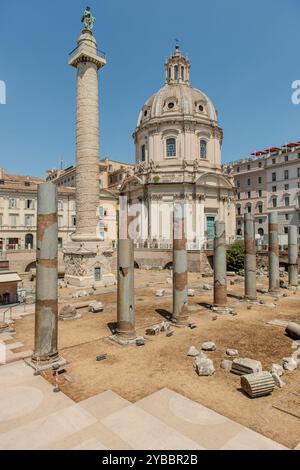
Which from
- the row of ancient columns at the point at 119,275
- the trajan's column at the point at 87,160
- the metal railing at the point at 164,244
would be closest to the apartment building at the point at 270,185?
the metal railing at the point at 164,244

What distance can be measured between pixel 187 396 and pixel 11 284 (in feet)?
51.1

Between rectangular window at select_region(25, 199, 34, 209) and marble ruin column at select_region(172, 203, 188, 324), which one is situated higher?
rectangular window at select_region(25, 199, 34, 209)

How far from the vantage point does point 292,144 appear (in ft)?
211

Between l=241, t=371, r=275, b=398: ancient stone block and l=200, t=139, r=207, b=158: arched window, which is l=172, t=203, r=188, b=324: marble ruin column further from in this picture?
l=200, t=139, r=207, b=158: arched window

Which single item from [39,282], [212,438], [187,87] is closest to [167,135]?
[187,87]

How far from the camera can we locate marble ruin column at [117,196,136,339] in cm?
1293

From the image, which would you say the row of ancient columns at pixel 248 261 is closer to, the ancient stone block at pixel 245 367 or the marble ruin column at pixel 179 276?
the marble ruin column at pixel 179 276

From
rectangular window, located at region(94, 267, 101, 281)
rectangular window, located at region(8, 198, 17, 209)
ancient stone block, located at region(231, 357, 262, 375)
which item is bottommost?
ancient stone block, located at region(231, 357, 262, 375)

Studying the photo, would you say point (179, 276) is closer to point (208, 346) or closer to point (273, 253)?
point (208, 346)

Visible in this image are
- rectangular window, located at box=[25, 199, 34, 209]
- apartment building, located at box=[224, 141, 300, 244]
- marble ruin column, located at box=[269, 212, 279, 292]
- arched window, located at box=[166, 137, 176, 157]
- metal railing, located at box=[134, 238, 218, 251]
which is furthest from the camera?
apartment building, located at box=[224, 141, 300, 244]

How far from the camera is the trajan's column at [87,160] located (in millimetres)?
28203

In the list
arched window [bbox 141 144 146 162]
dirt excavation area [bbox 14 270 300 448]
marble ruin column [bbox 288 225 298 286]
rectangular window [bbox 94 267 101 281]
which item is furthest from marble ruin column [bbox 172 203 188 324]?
arched window [bbox 141 144 146 162]

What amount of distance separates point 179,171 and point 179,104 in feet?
36.2

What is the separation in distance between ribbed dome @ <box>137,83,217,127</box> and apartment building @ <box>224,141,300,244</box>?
421 inches
